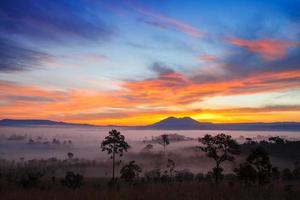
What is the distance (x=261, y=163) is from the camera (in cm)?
3081

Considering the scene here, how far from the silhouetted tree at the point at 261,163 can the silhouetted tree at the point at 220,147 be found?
24.4 feet

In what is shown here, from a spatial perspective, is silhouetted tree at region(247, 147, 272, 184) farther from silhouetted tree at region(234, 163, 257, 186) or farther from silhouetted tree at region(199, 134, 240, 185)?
silhouetted tree at region(199, 134, 240, 185)

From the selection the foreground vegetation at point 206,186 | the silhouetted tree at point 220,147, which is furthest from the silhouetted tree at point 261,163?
Answer: the silhouetted tree at point 220,147

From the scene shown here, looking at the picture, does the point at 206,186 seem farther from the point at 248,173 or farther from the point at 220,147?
the point at 220,147

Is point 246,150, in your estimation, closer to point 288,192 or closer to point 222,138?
point 222,138

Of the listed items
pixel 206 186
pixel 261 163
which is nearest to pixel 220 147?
pixel 261 163

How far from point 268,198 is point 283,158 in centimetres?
13329

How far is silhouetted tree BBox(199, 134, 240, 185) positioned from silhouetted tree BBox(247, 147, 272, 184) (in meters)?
7.44

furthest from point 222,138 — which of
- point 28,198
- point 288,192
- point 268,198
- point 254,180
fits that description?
point 28,198

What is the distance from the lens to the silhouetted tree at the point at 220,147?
3922 cm

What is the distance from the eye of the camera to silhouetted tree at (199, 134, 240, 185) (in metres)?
39.2

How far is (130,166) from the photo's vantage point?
195 ft

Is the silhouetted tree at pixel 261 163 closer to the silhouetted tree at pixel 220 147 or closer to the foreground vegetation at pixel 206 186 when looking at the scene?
the foreground vegetation at pixel 206 186

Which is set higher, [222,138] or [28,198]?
[222,138]
